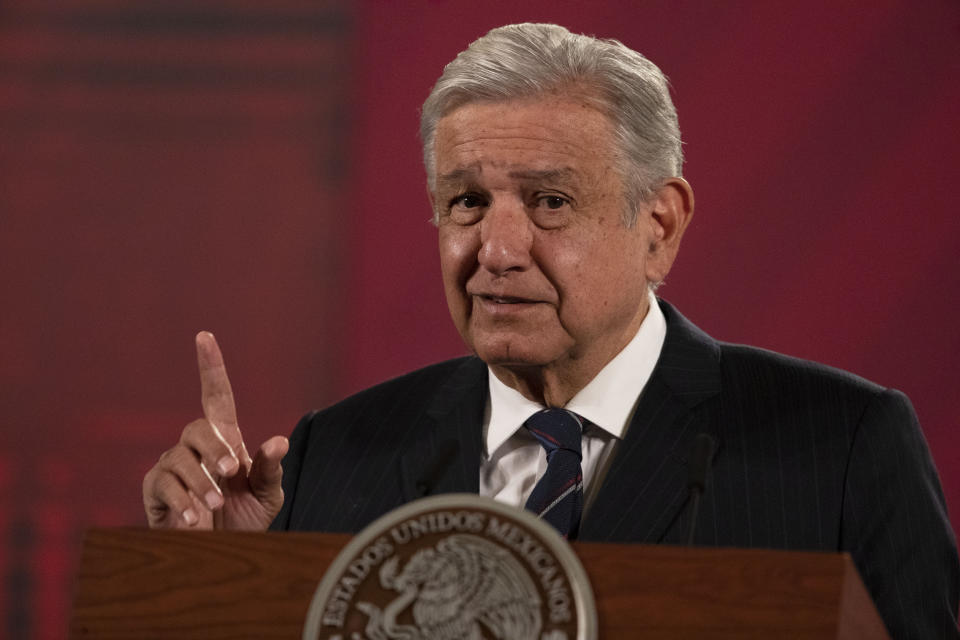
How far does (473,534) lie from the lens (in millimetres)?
1034

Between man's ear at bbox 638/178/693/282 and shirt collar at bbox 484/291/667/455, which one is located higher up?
man's ear at bbox 638/178/693/282

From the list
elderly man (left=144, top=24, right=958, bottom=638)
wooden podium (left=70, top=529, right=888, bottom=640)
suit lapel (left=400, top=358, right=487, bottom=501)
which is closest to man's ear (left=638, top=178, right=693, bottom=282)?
elderly man (left=144, top=24, right=958, bottom=638)

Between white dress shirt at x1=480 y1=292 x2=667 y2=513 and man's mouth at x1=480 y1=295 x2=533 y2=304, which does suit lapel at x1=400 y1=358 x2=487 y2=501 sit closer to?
white dress shirt at x1=480 y1=292 x2=667 y2=513

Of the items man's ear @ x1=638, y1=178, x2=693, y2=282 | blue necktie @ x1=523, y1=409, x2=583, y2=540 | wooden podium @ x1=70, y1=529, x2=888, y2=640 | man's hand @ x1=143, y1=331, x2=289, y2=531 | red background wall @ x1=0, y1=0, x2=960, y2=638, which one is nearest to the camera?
wooden podium @ x1=70, y1=529, x2=888, y2=640

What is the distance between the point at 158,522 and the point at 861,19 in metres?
1.89

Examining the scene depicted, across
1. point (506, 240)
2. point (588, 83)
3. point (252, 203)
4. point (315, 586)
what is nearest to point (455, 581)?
point (315, 586)

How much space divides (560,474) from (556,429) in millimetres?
93

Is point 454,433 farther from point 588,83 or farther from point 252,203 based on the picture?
point 252,203

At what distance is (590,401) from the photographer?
173cm

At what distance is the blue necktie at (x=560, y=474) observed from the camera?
1566 millimetres

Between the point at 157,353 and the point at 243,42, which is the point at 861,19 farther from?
the point at 157,353

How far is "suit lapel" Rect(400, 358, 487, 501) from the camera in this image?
169cm

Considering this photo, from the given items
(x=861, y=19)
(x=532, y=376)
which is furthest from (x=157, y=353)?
(x=861, y=19)

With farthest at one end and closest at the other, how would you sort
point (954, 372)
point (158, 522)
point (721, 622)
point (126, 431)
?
point (126, 431), point (954, 372), point (158, 522), point (721, 622)
